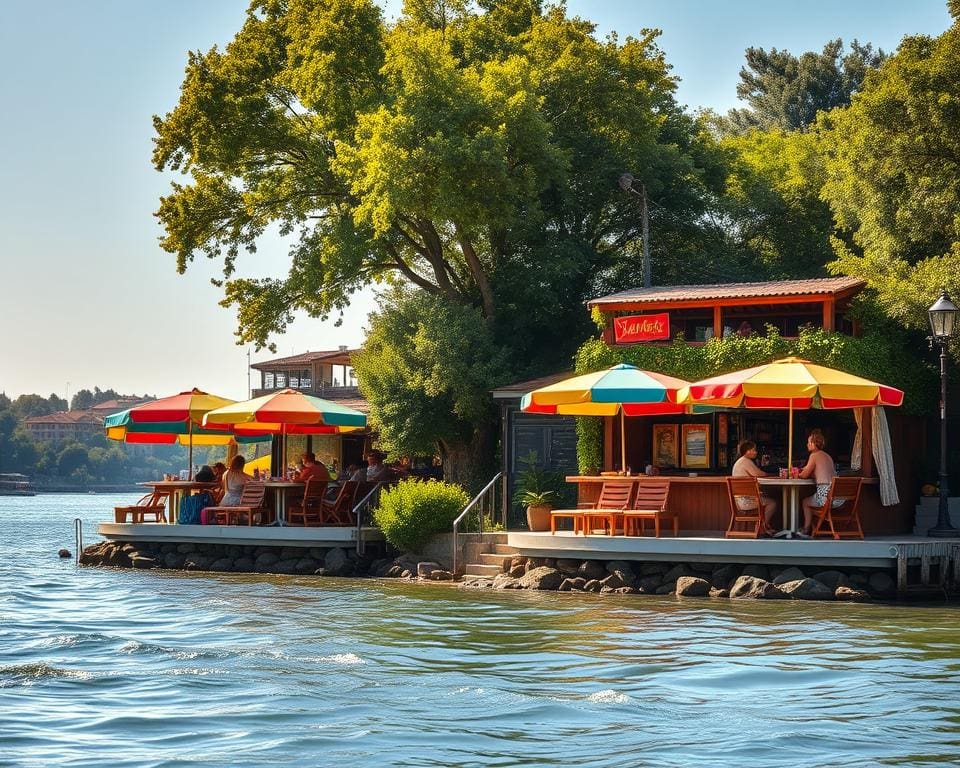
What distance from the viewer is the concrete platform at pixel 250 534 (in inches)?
1012

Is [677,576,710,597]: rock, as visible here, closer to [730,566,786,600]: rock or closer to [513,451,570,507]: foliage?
[730,566,786,600]: rock

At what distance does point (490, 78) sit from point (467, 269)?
5.77 metres

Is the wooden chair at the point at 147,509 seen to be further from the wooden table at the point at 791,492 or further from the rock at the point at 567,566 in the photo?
the wooden table at the point at 791,492

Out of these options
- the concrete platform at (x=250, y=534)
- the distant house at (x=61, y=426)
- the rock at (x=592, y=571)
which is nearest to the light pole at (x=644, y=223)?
the concrete platform at (x=250, y=534)

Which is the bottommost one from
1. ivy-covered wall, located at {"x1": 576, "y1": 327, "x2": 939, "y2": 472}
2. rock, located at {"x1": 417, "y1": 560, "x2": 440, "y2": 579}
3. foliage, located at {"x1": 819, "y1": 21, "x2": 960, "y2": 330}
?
rock, located at {"x1": 417, "y1": 560, "x2": 440, "y2": 579}

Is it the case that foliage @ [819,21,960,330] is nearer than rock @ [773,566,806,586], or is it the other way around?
rock @ [773,566,806,586]

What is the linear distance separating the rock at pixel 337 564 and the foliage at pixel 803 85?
42.5 m

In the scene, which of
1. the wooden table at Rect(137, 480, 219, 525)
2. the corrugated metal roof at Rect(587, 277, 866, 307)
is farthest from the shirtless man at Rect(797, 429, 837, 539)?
the wooden table at Rect(137, 480, 219, 525)

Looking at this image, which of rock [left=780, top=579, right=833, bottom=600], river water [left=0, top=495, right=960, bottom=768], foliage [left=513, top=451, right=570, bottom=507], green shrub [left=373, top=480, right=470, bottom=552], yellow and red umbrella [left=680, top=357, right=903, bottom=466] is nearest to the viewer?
river water [left=0, top=495, right=960, bottom=768]

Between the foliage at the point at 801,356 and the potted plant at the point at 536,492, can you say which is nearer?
the foliage at the point at 801,356

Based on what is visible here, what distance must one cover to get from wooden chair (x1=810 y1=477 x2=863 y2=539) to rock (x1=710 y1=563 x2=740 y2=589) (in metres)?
1.20

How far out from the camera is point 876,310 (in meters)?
24.9

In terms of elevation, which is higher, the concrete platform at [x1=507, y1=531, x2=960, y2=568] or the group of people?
the group of people

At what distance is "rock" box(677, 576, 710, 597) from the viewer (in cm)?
2055
